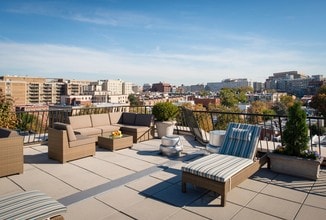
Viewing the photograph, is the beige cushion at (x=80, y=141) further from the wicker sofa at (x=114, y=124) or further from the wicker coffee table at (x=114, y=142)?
the wicker sofa at (x=114, y=124)

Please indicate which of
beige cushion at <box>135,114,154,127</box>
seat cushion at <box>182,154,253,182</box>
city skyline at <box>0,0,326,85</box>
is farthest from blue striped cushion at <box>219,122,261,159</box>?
city skyline at <box>0,0,326,85</box>

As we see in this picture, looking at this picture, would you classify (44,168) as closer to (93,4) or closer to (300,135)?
(300,135)

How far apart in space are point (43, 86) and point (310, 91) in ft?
350

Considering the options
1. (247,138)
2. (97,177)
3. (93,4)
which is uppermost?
(93,4)

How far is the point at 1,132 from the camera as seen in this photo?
169 inches

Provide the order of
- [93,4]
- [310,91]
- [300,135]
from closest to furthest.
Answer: [300,135]
[93,4]
[310,91]

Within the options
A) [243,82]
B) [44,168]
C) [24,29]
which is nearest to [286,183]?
[44,168]

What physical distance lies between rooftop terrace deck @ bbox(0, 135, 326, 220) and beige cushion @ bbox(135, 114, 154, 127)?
214 cm

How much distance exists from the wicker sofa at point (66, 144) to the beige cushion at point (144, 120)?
2.24 m

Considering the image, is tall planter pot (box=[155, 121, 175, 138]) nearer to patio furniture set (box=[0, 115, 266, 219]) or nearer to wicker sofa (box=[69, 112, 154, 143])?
wicker sofa (box=[69, 112, 154, 143])

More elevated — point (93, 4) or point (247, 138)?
point (93, 4)

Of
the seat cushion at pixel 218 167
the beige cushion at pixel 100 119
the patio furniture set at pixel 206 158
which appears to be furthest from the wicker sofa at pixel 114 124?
the seat cushion at pixel 218 167

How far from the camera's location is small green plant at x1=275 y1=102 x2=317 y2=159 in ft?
13.3

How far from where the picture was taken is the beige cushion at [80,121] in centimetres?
621
